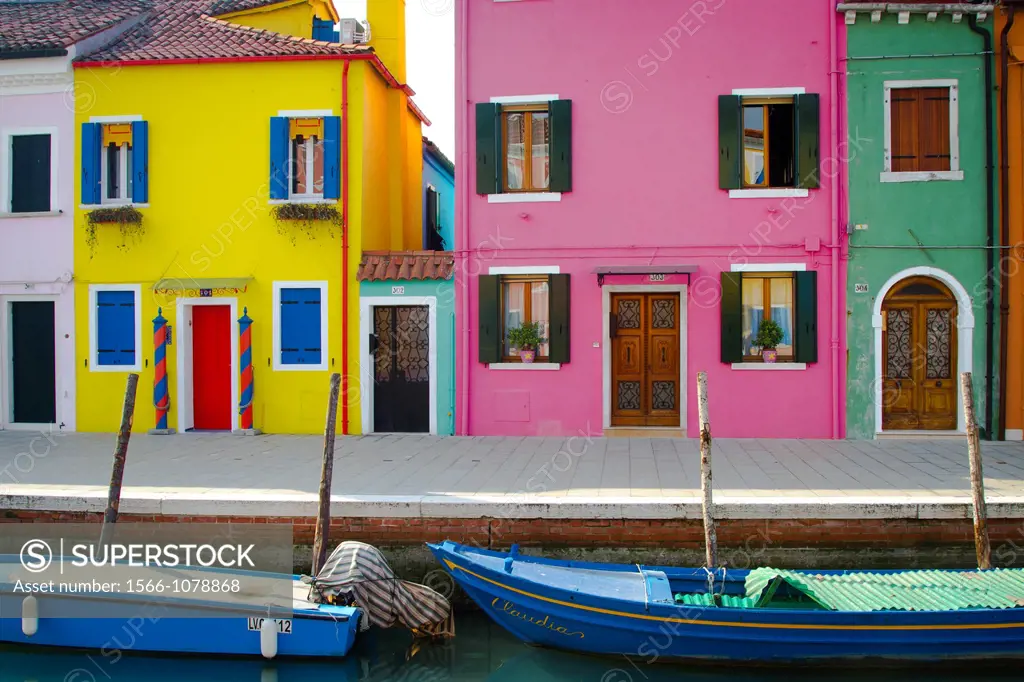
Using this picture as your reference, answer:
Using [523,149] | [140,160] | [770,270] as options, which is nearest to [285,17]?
[140,160]

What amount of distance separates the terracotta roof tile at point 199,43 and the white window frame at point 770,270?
261 inches

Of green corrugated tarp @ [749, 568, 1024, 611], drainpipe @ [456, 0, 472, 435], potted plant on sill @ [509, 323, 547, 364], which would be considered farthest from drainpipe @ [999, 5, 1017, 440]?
drainpipe @ [456, 0, 472, 435]

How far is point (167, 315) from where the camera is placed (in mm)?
13445

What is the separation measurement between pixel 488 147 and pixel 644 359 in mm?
4061

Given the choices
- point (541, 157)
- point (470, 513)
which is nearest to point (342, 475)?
point (470, 513)

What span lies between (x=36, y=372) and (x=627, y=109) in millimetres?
10495

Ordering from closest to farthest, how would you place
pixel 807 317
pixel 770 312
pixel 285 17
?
pixel 807 317, pixel 770 312, pixel 285 17

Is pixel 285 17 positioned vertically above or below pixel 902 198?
above

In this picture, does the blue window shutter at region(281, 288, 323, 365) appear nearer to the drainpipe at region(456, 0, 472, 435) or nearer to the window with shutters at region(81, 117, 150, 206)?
the drainpipe at region(456, 0, 472, 435)

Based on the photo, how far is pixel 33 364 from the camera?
13.8m

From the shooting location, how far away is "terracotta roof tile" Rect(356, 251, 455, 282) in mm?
13000

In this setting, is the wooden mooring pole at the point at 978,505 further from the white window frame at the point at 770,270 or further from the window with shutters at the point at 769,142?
the window with shutters at the point at 769,142

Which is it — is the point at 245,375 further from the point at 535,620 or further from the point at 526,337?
the point at 535,620

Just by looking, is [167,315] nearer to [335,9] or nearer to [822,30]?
[335,9]
